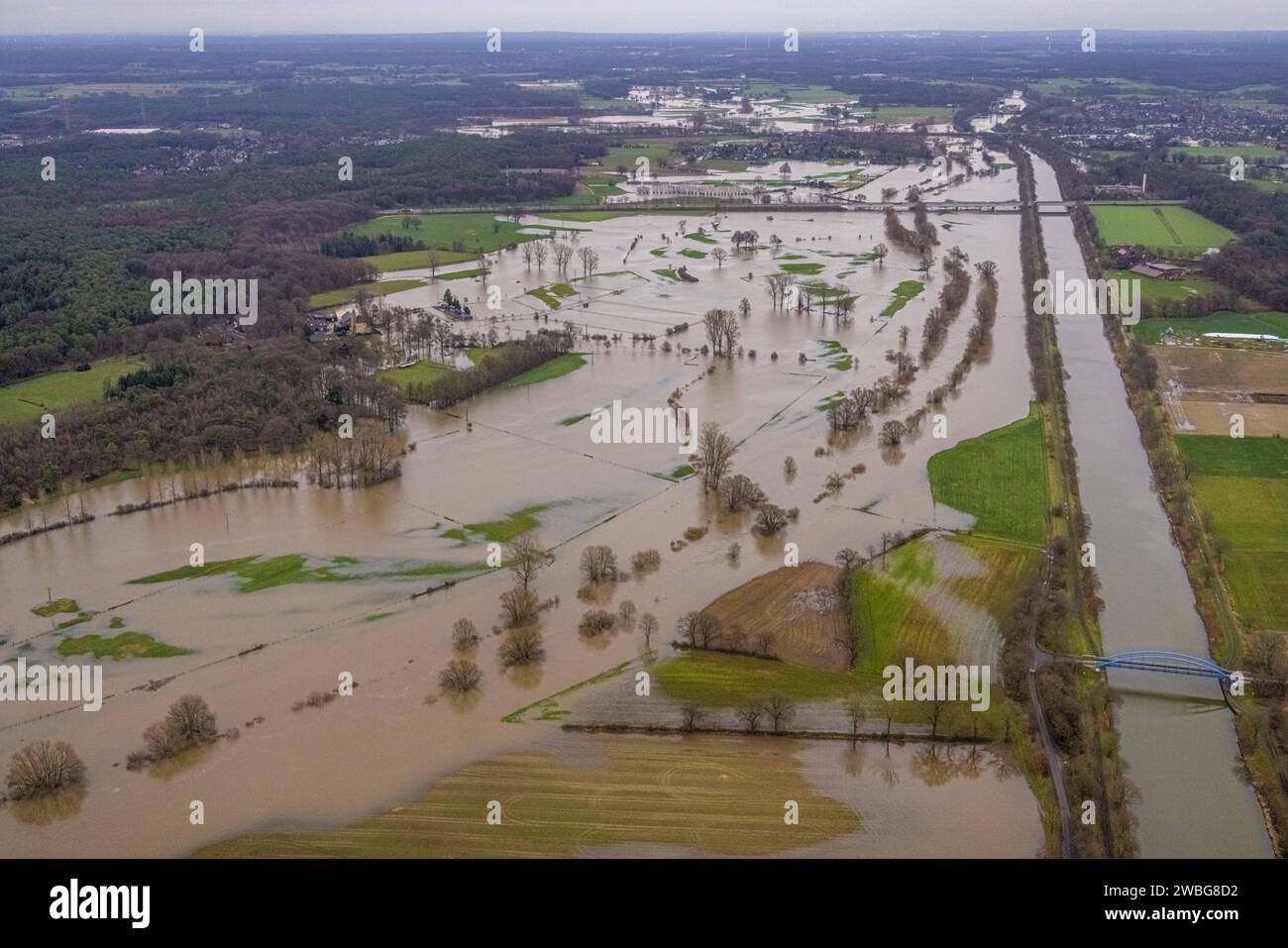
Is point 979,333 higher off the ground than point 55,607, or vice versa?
point 979,333

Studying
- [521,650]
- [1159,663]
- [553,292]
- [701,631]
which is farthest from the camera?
[553,292]

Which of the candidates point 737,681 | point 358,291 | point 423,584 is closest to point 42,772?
point 423,584

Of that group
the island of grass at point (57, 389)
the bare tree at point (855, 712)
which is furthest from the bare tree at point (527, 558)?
the island of grass at point (57, 389)

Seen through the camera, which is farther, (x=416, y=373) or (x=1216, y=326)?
(x=1216, y=326)

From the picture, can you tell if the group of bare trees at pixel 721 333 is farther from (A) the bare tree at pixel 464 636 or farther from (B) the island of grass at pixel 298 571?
(A) the bare tree at pixel 464 636

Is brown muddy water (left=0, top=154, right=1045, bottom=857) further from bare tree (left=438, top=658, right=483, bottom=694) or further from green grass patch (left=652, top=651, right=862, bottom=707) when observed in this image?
green grass patch (left=652, top=651, right=862, bottom=707)

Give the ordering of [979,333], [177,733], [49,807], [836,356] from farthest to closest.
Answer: [979,333]
[836,356]
[177,733]
[49,807]

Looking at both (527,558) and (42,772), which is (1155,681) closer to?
(527,558)

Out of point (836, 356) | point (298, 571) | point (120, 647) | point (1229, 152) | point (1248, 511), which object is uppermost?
point (1229, 152)
